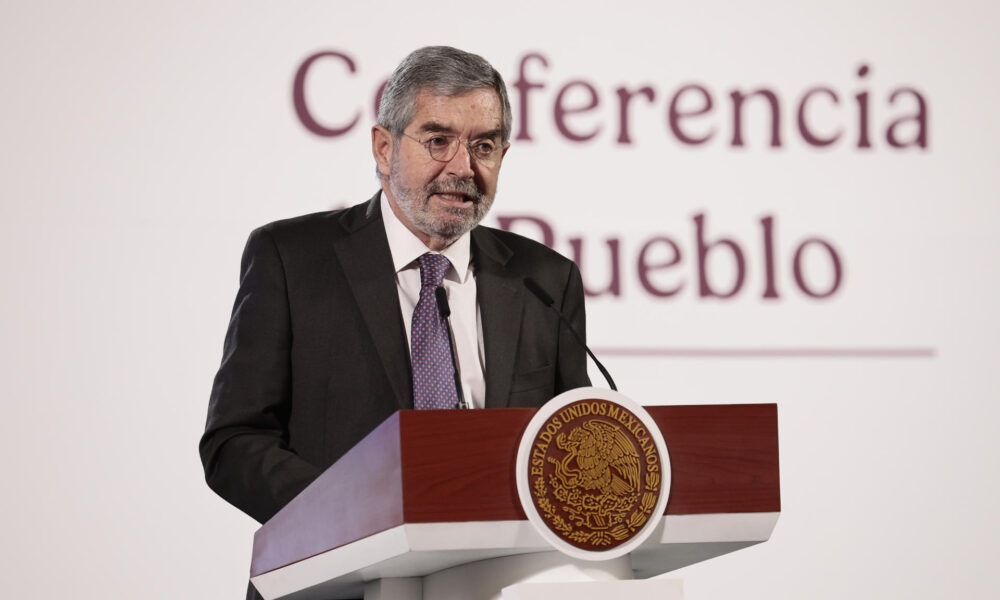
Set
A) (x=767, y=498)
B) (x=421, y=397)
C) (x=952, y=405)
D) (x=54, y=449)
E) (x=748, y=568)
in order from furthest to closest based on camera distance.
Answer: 1. (x=952, y=405)
2. (x=748, y=568)
3. (x=54, y=449)
4. (x=421, y=397)
5. (x=767, y=498)

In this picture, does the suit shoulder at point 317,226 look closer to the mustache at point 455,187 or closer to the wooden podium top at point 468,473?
the mustache at point 455,187

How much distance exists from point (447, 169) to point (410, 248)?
0.14 metres

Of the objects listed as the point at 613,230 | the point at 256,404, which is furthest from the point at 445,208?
the point at 613,230

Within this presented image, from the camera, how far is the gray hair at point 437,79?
1819mm

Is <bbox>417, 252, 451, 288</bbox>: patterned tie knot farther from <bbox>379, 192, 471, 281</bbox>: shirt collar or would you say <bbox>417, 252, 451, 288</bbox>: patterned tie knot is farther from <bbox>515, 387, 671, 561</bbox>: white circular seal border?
<bbox>515, 387, 671, 561</bbox>: white circular seal border

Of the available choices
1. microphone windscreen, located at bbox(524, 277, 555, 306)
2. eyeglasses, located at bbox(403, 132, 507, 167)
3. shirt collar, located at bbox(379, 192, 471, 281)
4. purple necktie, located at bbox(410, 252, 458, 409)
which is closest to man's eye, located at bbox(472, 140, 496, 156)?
eyeglasses, located at bbox(403, 132, 507, 167)

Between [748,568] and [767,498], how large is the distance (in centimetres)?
201

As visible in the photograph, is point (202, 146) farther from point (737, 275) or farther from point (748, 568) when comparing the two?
point (748, 568)

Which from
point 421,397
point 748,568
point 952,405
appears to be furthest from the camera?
point 952,405

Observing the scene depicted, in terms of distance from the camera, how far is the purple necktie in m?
1.69

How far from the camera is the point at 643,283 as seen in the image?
3176 mm

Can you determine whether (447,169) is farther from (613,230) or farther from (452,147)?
(613,230)

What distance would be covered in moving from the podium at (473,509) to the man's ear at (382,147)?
0.77 metres

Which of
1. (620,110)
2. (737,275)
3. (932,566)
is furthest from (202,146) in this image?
(932,566)
